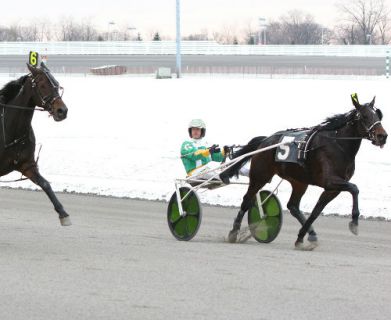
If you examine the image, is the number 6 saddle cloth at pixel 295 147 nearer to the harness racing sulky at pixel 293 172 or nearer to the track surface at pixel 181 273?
the harness racing sulky at pixel 293 172

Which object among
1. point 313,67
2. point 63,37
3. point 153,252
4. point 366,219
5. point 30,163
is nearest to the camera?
point 153,252

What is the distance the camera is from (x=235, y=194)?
49.5 feet

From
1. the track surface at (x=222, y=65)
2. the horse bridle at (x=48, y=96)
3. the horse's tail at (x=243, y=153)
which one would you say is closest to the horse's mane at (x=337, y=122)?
the horse's tail at (x=243, y=153)

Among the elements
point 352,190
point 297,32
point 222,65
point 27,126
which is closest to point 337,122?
point 352,190

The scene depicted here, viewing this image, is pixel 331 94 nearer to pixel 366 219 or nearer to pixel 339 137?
pixel 366 219

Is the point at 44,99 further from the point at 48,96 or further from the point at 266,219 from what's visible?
the point at 266,219

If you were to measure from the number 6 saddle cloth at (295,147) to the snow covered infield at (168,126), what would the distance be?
Result: 327cm

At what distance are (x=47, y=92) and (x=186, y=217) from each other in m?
2.03

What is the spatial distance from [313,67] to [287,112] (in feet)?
46.2

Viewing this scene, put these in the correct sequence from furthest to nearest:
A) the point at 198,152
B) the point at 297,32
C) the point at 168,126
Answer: the point at 297,32 < the point at 168,126 < the point at 198,152

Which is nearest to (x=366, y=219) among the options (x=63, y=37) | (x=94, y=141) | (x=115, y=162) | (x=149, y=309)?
(x=149, y=309)

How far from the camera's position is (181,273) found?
789 cm

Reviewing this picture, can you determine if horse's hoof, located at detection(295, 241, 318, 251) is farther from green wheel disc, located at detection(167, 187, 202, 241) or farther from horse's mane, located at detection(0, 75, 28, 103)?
horse's mane, located at detection(0, 75, 28, 103)

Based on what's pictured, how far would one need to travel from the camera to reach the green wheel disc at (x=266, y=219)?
10.3 m
